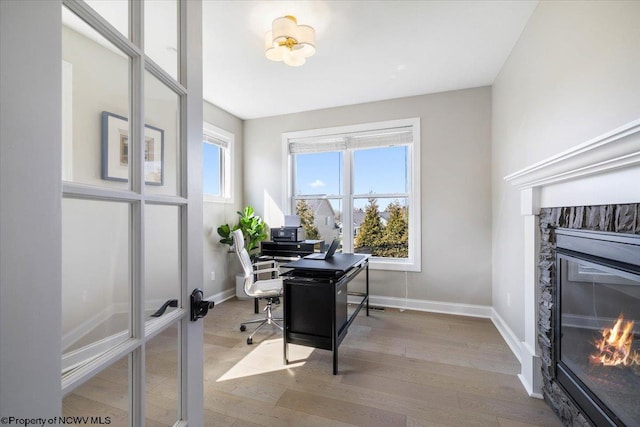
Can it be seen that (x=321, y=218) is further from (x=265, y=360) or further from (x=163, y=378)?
(x=163, y=378)

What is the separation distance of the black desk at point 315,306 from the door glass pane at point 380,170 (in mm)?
1864

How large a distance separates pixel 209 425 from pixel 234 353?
0.87 metres

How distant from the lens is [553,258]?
1.79 metres

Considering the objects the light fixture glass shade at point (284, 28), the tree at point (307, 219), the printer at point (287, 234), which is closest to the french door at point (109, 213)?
the light fixture glass shade at point (284, 28)

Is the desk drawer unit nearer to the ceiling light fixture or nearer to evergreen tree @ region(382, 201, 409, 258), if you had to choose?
evergreen tree @ region(382, 201, 409, 258)

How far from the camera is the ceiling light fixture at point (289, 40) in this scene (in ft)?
6.60

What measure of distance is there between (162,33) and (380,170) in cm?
335

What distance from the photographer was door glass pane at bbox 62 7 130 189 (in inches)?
20.5

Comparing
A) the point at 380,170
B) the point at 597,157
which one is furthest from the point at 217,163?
the point at 597,157

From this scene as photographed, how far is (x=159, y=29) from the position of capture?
847 millimetres

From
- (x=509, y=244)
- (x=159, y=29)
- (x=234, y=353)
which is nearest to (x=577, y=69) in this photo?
(x=509, y=244)

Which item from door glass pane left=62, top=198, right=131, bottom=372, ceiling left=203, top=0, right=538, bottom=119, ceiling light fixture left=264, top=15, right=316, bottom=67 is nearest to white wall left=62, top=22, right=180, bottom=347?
door glass pane left=62, top=198, right=131, bottom=372

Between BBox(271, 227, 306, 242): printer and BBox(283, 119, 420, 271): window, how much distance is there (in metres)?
0.43

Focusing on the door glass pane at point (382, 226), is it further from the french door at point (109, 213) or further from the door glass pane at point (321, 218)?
the french door at point (109, 213)
